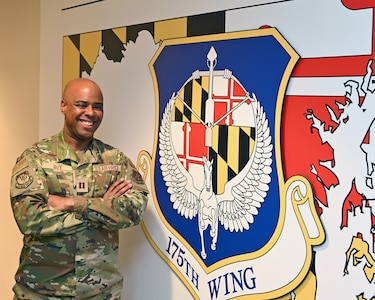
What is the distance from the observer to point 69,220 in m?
2.06

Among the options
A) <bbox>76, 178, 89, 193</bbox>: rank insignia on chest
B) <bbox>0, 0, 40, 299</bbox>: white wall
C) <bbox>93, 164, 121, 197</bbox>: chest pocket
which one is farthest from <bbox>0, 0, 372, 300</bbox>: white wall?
<bbox>76, 178, 89, 193</bbox>: rank insignia on chest

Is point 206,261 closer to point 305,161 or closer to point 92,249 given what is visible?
point 92,249

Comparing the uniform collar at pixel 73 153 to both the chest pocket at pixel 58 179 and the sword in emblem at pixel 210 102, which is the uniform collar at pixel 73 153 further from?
the sword in emblem at pixel 210 102

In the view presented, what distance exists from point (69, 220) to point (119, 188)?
0.25m

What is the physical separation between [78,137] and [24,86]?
1.16 metres

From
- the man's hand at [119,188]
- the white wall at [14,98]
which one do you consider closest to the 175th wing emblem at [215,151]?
the man's hand at [119,188]

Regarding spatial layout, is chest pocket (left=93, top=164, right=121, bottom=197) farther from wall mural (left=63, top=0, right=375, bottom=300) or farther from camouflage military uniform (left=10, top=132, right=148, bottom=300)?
wall mural (left=63, top=0, right=375, bottom=300)

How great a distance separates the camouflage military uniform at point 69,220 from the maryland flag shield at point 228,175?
0.77 feet

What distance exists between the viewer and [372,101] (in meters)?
1.74

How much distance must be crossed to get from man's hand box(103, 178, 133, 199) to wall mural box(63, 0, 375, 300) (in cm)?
24

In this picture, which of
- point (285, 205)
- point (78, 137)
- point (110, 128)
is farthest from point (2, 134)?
point (285, 205)

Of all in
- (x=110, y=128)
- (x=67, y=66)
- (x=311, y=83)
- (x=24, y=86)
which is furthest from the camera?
(x=24, y=86)

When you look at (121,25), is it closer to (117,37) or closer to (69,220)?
(117,37)

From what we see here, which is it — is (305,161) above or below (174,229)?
above
